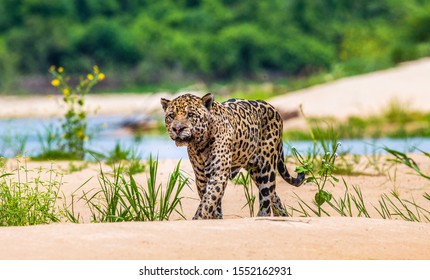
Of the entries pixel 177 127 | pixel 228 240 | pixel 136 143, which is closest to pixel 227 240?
pixel 228 240

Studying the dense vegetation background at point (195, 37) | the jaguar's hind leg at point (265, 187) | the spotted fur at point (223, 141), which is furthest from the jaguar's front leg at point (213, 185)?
the dense vegetation background at point (195, 37)

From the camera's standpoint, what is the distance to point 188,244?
6.26m

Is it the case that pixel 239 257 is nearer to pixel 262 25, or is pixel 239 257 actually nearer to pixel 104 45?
pixel 104 45

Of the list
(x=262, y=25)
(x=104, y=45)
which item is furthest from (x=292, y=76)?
(x=104, y=45)

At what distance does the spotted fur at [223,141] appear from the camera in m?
7.33

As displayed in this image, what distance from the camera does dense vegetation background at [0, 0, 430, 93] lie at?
42094mm

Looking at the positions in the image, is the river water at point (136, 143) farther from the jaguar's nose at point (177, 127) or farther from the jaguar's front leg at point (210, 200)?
the jaguar's front leg at point (210, 200)

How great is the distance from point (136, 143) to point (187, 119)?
688cm

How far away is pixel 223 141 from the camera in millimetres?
7496

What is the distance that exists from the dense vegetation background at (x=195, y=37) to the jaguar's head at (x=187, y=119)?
3109cm

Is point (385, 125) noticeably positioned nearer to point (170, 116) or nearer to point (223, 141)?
point (223, 141)

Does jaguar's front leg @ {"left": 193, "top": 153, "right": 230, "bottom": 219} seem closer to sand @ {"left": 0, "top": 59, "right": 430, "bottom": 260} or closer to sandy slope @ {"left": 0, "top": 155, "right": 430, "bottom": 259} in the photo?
sand @ {"left": 0, "top": 59, "right": 430, "bottom": 260}

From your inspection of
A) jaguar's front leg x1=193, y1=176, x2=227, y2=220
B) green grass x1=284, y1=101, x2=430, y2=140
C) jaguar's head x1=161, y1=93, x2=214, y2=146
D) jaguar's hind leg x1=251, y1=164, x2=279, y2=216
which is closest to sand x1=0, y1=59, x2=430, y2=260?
jaguar's front leg x1=193, y1=176, x2=227, y2=220

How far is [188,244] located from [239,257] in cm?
35
